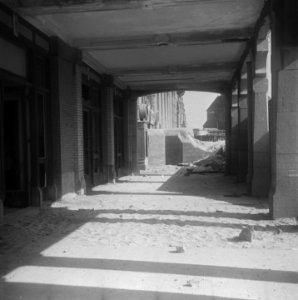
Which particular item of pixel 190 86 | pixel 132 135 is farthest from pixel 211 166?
pixel 190 86

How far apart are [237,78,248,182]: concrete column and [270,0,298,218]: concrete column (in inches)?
252

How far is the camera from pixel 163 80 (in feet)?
56.9

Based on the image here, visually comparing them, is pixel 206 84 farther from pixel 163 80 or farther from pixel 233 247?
pixel 233 247

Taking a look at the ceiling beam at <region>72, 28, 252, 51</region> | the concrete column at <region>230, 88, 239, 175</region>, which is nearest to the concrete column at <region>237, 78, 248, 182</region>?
the concrete column at <region>230, 88, 239, 175</region>

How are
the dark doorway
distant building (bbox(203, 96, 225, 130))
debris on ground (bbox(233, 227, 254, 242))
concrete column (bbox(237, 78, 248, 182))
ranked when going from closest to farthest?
debris on ground (bbox(233, 227, 254, 242)) → the dark doorway → concrete column (bbox(237, 78, 248, 182)) → distant building (bbox(203, 96, 225, 130))

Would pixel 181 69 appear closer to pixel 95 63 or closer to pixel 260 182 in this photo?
pixel 95 63

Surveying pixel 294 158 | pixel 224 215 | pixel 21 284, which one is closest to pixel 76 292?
pixel 21 284

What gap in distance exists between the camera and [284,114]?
277 inches

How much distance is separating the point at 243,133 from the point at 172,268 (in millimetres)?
9783

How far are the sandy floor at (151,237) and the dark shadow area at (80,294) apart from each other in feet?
0.06

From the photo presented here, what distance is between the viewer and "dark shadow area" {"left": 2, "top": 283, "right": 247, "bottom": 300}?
367 cm

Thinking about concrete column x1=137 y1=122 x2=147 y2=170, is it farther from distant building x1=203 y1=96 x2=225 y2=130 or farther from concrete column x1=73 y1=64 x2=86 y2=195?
distant building x1=203 y1=96 x2=225 y2=130

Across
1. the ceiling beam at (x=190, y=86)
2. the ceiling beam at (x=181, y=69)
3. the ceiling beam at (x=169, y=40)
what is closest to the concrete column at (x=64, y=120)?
the ceiling beam at (x=169, y=40)

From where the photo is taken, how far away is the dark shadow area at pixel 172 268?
418 cm
